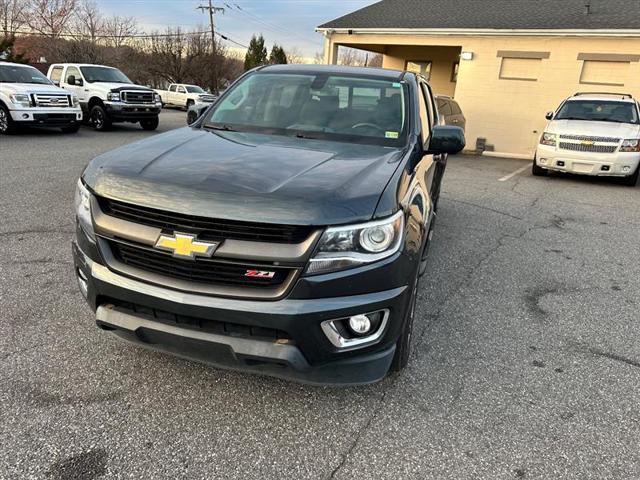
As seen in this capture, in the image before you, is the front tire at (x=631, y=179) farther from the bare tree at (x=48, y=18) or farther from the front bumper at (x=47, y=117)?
the bare tree at (x=48, y=18)

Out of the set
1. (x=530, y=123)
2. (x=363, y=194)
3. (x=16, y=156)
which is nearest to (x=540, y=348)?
(x=363, y=194)

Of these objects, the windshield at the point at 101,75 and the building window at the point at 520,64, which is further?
the windshield at the point at 101,75

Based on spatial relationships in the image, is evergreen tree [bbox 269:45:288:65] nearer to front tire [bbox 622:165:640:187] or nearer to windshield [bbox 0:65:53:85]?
windshield [bbox 0:65:53:85]

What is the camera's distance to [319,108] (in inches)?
141

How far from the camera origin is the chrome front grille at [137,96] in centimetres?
1498

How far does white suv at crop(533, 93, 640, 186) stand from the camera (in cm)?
960

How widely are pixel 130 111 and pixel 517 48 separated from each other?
12.0 m

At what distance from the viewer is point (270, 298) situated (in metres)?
2.11

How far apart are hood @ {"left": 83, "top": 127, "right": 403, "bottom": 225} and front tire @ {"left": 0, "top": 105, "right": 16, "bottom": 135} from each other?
11.8 meters

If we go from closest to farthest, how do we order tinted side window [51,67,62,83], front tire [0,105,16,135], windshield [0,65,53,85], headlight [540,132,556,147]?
headlight [540,132,556,147]
front tire [0,105,16,135]
windshield [0,65,53,85]
tinted side window [51,67,62,83]

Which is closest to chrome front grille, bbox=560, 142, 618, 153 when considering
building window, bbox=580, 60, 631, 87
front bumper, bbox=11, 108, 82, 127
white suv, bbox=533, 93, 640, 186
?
white suv, bbox=533, 93, 640, 186

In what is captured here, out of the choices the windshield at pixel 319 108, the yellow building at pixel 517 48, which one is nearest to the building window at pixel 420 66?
the yellow building at pixel 517 48

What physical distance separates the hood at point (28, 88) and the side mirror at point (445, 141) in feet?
40.6

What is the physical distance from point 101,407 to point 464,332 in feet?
7.80
